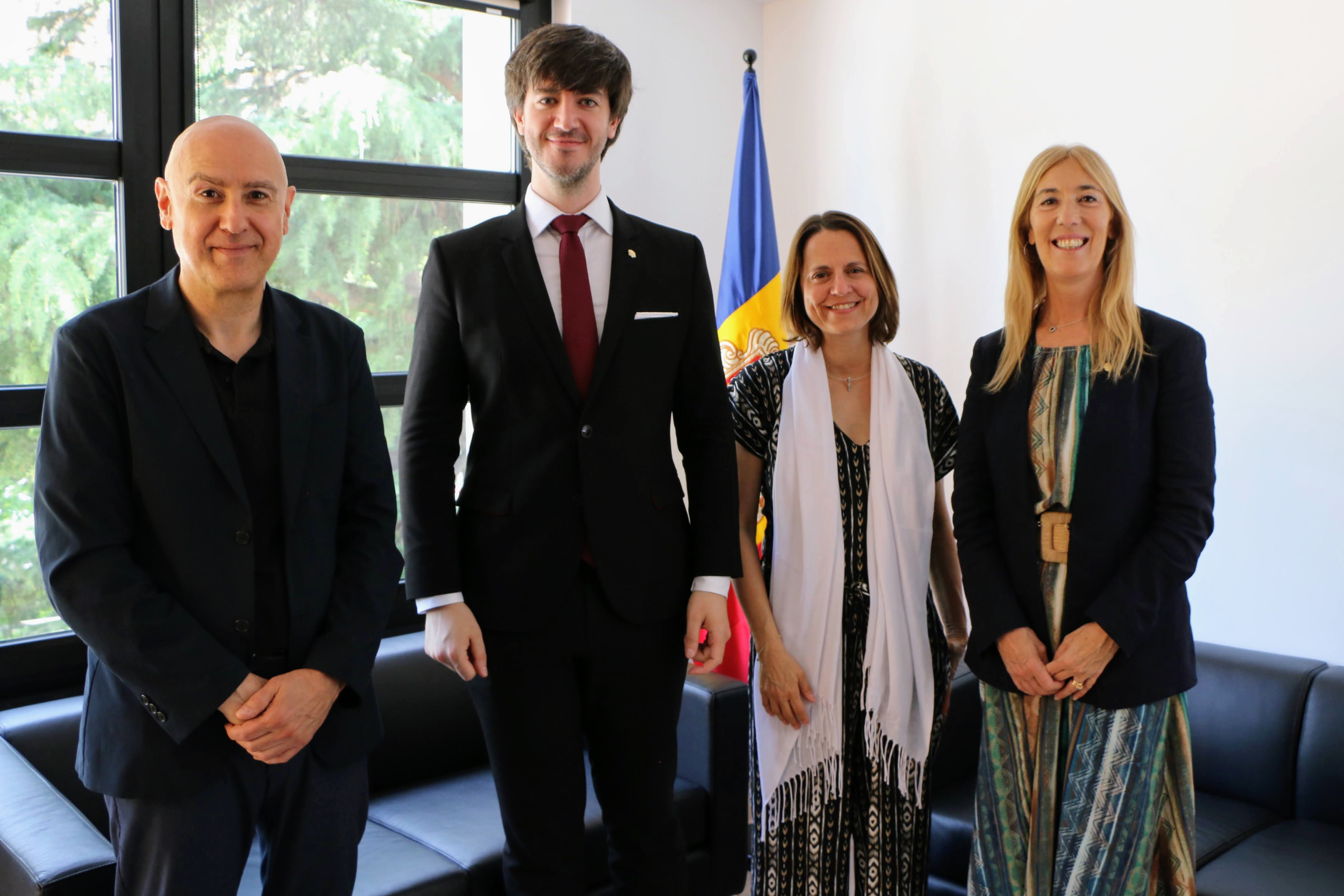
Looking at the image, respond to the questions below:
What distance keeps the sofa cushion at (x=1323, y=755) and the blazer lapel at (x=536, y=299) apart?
2.11 m

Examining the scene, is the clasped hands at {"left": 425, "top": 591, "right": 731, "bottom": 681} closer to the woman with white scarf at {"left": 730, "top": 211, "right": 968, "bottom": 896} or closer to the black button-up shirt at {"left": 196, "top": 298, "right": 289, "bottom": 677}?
the black button-up shirt at {"left": 196, "top": 298, "right": 289, "bottom": 677}

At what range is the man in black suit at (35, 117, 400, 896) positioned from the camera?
4.93 feet

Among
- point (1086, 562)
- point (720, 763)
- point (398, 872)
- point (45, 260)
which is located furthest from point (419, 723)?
point (1086, 562)

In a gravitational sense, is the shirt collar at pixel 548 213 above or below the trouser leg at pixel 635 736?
above

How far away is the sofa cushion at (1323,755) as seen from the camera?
261 centimetres

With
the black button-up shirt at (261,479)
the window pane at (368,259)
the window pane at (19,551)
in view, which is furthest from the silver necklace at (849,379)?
the window pane at (19,551)

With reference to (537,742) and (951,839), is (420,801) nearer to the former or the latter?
(537,742)

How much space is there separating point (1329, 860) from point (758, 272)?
8.01 feet

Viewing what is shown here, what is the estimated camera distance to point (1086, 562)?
193cm

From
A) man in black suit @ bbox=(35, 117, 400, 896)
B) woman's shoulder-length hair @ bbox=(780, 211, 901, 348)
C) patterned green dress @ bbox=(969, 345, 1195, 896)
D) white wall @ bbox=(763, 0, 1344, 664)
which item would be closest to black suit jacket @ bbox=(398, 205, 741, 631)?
man in black suit @ bbox=(35, 117, 400, 896)

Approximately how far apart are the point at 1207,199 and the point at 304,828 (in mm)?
2878

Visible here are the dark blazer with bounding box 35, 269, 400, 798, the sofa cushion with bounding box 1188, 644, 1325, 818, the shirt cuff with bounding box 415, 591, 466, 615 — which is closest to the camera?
the dark blazer with bounding box 35, 269, 400, 798

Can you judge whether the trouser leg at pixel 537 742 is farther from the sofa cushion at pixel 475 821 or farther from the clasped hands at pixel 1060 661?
the clasped hands at pixel 1060 661

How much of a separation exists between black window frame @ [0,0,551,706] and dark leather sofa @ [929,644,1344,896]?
1952 mm
